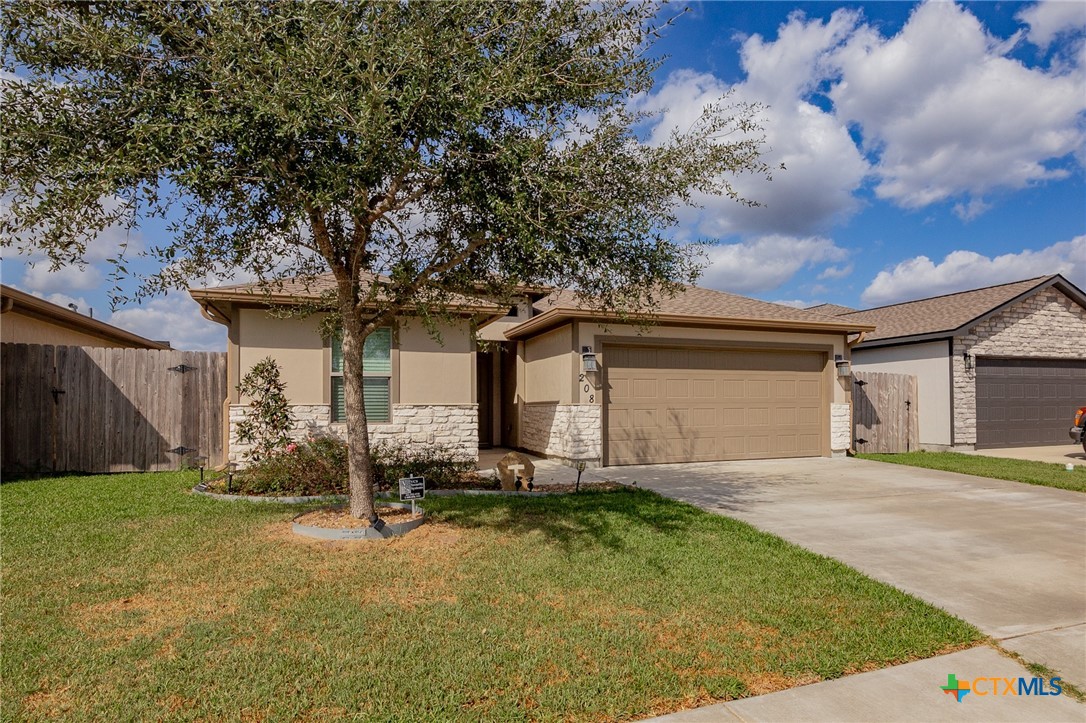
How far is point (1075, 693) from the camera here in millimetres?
3232

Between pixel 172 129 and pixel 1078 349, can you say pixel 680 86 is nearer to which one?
pixel 172 129

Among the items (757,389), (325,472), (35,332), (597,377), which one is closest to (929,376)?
(757,389)

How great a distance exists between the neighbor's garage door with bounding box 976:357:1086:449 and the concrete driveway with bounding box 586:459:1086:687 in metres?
5.71

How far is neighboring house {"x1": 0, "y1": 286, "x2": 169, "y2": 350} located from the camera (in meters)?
10.9

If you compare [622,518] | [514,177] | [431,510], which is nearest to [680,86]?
[514,177]

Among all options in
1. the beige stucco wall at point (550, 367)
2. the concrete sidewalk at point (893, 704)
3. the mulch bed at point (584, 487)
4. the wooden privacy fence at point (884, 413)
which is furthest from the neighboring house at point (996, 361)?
the concrete sidewalk at point (893, 704)

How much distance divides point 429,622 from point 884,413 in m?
13.8

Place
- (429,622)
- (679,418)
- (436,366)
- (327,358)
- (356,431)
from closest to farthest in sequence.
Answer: (429,622), (356,431), (327,358), (436,366), (679,418)

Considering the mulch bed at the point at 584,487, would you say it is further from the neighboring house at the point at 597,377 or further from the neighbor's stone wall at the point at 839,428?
the neighbor's stone wall at the point at 839,428

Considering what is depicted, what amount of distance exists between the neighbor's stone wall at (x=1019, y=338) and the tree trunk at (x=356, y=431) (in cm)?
1440

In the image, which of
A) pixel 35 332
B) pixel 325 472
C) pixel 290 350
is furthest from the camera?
pixel 35 332

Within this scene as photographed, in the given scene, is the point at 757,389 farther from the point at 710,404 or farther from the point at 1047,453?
the point at 1047,453

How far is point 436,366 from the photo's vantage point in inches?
A: 435

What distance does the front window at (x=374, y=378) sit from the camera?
10586 millimetres
